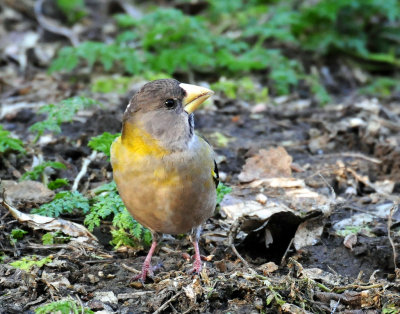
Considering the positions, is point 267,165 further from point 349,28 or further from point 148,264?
point 349,28

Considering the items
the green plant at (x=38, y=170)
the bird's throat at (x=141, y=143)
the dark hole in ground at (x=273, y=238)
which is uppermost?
the bird's throat at (x=141, y=143)

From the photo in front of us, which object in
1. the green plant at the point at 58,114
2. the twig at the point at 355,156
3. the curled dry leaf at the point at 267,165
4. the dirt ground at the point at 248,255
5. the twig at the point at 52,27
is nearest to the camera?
the dirt ground at the point at 248,255

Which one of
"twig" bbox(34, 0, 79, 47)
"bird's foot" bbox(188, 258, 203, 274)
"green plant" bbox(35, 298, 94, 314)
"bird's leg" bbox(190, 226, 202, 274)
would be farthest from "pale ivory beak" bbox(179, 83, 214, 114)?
"twig" bbox(34, 0, 79, 47)

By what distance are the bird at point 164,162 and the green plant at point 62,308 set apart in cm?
68

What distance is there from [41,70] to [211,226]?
14.5 ft

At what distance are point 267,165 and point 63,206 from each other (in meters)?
1.97

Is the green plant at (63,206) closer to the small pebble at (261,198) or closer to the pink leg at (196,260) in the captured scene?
the pink leg at (196,260)

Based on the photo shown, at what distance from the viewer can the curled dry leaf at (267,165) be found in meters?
5.62

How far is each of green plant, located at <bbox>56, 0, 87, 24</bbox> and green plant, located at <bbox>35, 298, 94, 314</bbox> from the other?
22.9ft

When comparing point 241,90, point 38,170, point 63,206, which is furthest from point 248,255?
point 241,90

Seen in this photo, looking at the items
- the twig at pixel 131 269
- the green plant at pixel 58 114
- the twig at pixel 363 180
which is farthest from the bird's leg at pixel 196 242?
the twig at pixel 363 180

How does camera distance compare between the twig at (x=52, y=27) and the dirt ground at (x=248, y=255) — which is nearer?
the dirt ground at (x=248, y=255)

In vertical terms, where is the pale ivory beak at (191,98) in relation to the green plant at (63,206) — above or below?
above

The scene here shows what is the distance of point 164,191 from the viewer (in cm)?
398
